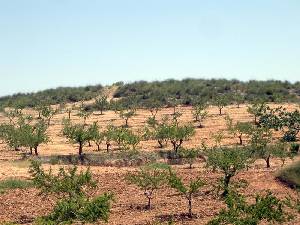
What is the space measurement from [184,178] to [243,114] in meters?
42.8

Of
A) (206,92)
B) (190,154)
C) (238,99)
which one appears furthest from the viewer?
(206,92)

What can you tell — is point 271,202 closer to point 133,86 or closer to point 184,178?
point 184,178

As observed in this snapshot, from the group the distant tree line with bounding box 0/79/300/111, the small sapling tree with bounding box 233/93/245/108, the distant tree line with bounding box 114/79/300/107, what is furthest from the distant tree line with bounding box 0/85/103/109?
the small sapling tree with bounding box 233/93/245/108

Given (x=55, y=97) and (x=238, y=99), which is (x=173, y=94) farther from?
(x=55, y=97)

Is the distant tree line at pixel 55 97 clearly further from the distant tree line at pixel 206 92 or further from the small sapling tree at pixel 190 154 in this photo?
the small sapling tree at pixel 190 154

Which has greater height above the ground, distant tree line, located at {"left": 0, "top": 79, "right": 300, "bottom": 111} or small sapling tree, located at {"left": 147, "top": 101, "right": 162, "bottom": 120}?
distant tree line, located at {"left": 0, "top": 79, "right": 300, "bottom": 111}

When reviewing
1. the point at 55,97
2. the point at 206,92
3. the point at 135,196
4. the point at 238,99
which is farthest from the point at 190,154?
the point at 55,97

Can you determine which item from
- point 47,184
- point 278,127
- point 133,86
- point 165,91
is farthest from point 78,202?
point 133,86

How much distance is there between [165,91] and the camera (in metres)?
105

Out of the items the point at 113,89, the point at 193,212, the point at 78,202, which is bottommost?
the point at 193,212

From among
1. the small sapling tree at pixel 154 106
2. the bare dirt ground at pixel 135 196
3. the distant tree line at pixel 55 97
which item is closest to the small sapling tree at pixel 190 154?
the bare dirt ground at pixel 135 196

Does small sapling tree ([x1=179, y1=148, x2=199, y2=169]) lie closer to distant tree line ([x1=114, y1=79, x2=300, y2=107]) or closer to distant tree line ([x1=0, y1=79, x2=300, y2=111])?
distant tree line ([x1=0, y1=79, x2=300, y2=111])

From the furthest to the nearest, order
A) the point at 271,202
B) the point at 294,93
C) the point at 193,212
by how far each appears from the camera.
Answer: the point at 294,93 → the point at 193,212 → the point at 271,202

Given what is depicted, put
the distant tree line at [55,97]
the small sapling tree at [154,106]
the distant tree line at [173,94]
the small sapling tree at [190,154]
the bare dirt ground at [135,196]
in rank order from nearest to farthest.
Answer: the bare dirt ground at [135,196]
the small sapling tree at [190,154]
the small sapling tree at [154,106]
the distant tree line at [173,94]
the distant tree line at [55,97]
